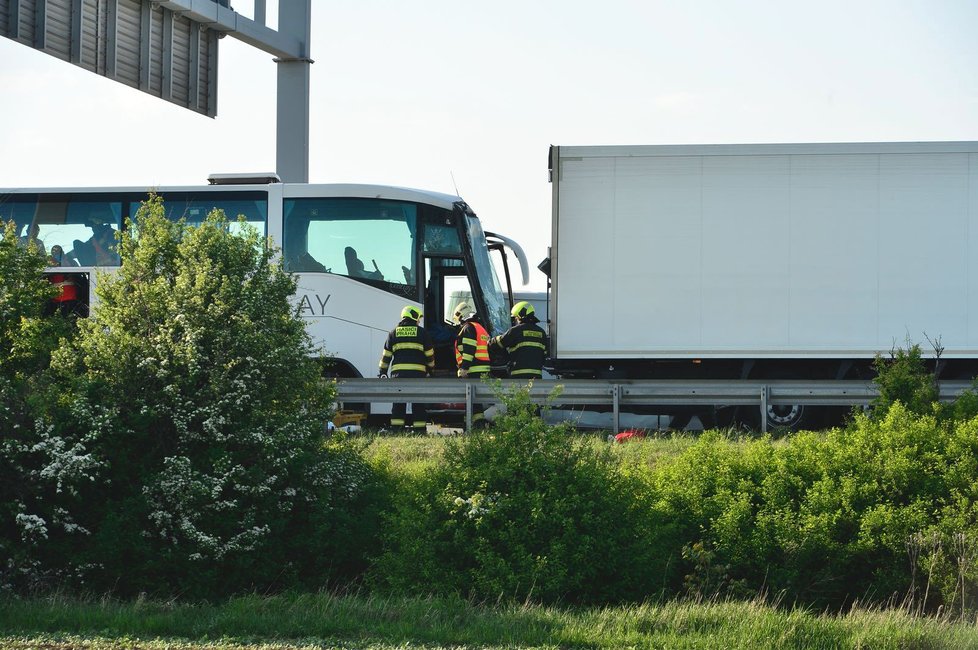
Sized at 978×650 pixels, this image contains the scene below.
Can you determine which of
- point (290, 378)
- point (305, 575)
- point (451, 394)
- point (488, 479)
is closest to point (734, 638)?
point (488, 479)

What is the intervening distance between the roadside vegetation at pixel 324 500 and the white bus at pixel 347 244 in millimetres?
7135

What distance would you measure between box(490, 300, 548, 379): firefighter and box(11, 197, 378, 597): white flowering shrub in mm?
5587

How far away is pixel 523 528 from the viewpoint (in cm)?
862

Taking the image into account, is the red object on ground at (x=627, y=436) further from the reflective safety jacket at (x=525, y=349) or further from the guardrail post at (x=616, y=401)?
the reflective safety jacket at (x=525, y=349)

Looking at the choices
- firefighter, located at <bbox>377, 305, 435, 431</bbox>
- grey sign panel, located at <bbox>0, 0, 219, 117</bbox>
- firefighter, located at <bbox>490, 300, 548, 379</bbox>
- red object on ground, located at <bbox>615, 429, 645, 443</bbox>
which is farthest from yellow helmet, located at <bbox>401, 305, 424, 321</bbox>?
grey sign panel, located at <bbox>0, 0, 219, 117</bbox>

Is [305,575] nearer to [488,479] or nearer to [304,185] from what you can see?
[488,479]

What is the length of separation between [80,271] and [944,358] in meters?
12.5

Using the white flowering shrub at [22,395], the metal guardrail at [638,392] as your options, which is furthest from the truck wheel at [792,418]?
the white flowering shrub at [22,395]

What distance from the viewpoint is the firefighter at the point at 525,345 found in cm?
1550

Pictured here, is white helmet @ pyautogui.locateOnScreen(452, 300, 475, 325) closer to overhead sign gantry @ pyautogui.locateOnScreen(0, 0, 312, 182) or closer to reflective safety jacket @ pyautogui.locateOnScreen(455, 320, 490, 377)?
reflective safety jacket @ pyautogui.locateOnScreen(455, 320, 490, 377)

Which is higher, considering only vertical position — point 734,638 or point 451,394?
point 451,394

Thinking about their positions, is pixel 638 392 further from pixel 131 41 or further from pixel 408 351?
pixel 131 41

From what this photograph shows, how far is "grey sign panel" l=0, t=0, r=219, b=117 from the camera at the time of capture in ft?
52.2

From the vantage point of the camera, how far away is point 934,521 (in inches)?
361
